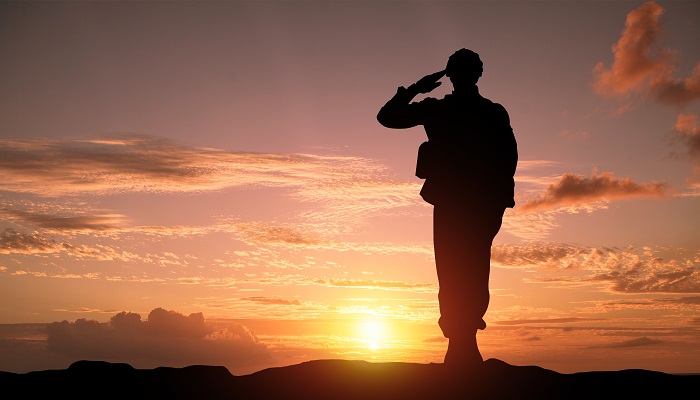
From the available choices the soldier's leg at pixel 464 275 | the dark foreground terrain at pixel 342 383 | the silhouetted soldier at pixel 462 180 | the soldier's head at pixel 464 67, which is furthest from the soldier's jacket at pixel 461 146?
the dark foreground terrain at pixel 342 383

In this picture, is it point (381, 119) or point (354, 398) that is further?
point (381, 119)

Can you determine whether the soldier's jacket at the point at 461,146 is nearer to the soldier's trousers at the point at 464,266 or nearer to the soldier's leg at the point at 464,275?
the soldier's trousers at the point at 464,266

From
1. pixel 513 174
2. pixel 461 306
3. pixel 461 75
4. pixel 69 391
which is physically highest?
pixel 461 75

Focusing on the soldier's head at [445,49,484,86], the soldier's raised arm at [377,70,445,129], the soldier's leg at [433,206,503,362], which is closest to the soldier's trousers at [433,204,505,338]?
the soldier's leg at [433,206,503,362]

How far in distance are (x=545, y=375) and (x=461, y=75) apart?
19.4ft

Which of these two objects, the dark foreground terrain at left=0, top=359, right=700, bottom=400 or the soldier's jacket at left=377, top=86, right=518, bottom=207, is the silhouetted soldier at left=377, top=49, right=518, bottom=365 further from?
the dark foreground terrain at left=0, top=359, right=700, bottom=400

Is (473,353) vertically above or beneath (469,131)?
beneath

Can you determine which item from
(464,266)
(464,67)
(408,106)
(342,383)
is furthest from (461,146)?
(342,383)

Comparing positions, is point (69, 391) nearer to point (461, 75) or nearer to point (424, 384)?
point (424, 384)

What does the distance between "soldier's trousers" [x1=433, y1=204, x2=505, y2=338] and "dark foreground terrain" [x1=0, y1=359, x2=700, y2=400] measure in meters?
0.93

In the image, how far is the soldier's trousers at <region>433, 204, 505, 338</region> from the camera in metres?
14.0

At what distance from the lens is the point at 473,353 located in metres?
14.1

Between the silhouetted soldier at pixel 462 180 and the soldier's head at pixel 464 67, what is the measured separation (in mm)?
19

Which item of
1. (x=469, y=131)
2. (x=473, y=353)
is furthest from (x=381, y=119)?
(x=473, y=353)
